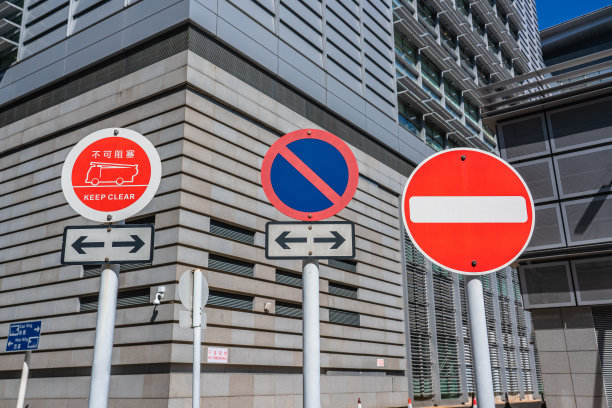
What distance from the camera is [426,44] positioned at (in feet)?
118

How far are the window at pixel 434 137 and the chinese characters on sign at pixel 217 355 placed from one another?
2243 cm

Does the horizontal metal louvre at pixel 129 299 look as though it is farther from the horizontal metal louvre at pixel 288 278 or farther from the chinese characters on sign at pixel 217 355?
the horizontal metal louvre at pixel 288 278

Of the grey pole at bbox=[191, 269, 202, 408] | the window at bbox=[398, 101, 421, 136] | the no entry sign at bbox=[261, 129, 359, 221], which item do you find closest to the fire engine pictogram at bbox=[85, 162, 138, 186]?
the no entry sign at bbox=[261, 129, 359, 221]

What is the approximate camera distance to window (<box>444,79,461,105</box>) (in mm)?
39938

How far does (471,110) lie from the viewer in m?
43.8

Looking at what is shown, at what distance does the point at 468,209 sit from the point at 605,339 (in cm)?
1101

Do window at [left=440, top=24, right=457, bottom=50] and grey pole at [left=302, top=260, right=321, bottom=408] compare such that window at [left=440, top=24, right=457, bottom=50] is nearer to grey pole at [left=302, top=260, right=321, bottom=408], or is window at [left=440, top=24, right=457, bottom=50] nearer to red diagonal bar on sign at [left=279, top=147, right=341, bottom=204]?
red diagonal bar on sign at [left=279, top=147, right=341, bottom=204]

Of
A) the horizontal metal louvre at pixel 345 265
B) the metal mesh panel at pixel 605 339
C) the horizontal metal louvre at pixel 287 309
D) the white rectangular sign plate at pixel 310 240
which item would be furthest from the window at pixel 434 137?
the white rectangular sign plate at pixel 310 240

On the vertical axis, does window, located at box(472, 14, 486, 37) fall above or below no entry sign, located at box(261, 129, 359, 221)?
above

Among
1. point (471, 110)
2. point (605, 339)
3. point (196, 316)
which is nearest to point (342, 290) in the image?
point (605, 339)

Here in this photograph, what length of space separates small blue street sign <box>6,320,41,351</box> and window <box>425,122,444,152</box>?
2679cm

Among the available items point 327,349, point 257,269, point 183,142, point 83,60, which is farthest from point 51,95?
point 327,349

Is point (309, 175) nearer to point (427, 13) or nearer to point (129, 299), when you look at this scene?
point (129, 299)

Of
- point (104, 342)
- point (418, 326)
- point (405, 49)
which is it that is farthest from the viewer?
point (405, 49)
